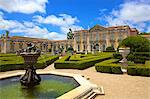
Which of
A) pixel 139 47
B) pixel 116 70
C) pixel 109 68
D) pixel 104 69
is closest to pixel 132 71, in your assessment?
pixel 116 70

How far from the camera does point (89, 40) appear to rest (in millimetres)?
70062

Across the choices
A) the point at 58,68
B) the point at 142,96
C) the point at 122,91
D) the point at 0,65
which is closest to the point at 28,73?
the point at 122,91

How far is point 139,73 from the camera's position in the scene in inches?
539

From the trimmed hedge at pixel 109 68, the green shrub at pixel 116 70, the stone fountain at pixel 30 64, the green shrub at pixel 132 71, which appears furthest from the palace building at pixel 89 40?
the stone fountain at pixel 30 64

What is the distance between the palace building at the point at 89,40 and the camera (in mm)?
62219

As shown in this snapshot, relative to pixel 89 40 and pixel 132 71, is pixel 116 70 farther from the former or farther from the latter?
pixel 89 40

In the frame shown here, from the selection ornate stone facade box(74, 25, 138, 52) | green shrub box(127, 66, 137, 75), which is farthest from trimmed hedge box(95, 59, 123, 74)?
ornate stone facade box(74, 25, 138, 52)

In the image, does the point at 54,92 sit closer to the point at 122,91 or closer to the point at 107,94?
the point at 107,94

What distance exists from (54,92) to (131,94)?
3.31 m

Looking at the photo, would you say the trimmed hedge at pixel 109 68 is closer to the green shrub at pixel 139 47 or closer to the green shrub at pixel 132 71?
the green shrub at pixel 132 71

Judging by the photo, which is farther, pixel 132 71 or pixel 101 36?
pixel 101 36

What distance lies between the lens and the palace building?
62.2m

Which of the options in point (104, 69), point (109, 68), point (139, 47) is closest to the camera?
point (109, 68)

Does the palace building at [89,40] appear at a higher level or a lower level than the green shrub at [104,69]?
higher
